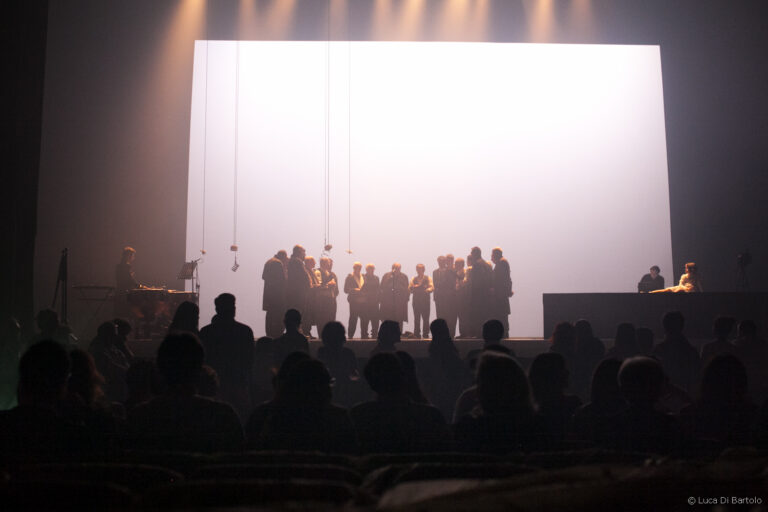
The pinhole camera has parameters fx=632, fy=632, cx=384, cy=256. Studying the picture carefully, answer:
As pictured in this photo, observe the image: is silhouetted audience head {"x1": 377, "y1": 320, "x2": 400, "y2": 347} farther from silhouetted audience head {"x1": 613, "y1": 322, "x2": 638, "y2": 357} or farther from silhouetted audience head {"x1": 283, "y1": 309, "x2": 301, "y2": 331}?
silhouetted audience head {"x1": 613, "y1": 322, "x2": 638, "y2": 357}

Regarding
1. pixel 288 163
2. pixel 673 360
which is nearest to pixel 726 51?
pixel 288 163

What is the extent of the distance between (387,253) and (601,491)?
34.9ft

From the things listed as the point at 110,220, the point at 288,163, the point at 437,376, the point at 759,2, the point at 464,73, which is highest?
the point at 759,2

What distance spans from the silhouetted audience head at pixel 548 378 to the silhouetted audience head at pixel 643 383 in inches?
19.9

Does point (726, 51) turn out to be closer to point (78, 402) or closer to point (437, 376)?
point (437, 376)

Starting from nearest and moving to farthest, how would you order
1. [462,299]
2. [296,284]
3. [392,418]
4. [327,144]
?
[392,418], [296,284], [462,299], [327,144]

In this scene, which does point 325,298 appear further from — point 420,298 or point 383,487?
point 383,487

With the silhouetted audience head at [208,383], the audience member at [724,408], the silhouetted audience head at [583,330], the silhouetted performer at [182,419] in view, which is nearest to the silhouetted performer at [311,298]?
the silhouetted audience head at [583,330]

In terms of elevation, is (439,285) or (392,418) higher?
(439,285)

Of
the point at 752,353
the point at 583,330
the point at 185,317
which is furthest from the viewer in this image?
the point at 752,353

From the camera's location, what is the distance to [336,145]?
1197cm

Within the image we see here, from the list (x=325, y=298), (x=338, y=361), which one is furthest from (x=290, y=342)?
(x=325, y=298)

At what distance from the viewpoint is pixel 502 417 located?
8.07 feet

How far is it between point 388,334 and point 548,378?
6.93 feet
